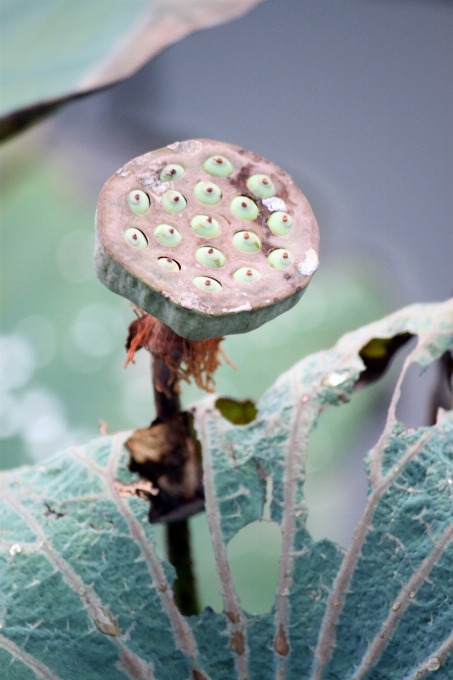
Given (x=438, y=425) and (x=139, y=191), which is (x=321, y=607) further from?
(x=139, y=191)

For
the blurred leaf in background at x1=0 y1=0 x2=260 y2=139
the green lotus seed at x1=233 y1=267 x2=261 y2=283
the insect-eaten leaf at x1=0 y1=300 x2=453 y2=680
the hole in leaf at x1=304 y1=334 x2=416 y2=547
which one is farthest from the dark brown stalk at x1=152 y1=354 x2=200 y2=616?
the blurred leaf in background at x1=0 y1=0 x2=260 y2=139

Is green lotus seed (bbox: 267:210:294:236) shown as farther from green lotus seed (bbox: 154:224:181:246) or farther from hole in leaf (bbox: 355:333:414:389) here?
hole in leaf (bbox: 355:333:414:389)

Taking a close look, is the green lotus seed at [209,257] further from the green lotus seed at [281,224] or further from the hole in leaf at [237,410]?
the hole in leaf at [237,410]

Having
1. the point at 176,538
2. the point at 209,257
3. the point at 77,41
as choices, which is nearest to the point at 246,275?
the point at 209,257

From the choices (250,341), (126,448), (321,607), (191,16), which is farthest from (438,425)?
(191,16)

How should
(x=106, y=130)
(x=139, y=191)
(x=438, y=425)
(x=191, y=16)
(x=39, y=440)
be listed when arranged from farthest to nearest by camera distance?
1. (x=106, y=130)
2. (x=191, y=16)
3. (x=39, y=440)
4. (x=438, y=425)
5. (x=139, y=191)

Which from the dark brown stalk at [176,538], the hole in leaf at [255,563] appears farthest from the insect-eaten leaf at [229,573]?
the hole in leaf at [255,563]
